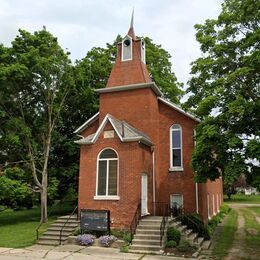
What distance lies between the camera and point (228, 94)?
15.7 m

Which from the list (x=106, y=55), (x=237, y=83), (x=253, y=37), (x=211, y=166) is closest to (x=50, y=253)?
(x=211, y=166)

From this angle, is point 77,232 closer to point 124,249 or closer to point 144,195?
point 124,249

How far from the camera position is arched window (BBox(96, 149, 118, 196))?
18406 mm

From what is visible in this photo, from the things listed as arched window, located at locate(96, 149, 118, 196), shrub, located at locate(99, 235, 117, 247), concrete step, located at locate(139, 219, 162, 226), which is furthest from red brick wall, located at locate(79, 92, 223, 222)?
shrub, located at locate(99, 235, 117, 247)

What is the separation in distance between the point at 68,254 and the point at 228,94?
9.93 m

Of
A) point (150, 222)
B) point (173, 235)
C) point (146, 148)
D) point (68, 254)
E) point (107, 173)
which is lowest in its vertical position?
point (68, 254)

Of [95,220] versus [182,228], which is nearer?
[95,220]

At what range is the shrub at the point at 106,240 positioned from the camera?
51.8 feet

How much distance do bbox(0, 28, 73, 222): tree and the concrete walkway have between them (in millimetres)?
8832

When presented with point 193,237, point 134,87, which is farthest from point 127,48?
→ point 193,237

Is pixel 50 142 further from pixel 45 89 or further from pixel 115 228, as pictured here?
pixel 115 228

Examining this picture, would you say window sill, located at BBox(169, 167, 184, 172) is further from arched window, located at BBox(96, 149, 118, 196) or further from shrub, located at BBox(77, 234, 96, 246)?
shrub, located at BBox(77, 234, 96, 246)

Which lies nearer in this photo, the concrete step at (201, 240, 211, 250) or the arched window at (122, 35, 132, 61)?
the concrete step at (201, 240, 211, 250)

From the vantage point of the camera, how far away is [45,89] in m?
25.3
